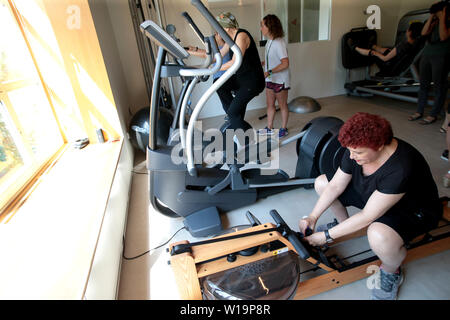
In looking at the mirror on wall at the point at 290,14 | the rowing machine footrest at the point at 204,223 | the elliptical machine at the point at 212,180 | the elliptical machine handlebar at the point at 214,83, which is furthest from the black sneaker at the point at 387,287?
the mirror on wall at the point at 290,14

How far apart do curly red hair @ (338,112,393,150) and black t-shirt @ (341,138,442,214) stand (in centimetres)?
13

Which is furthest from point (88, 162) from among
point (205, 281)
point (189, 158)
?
point (205, 281)

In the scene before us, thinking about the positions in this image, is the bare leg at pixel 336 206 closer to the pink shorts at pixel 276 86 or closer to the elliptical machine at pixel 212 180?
the elliptical machine at pixel 212 180

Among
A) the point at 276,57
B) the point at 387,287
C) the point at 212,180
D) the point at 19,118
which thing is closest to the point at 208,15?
the point at 212,180

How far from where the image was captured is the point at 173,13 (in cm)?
373

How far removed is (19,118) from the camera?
5.75ft

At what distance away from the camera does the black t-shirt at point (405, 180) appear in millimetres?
1077

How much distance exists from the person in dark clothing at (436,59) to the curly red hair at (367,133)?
3101 millimetres

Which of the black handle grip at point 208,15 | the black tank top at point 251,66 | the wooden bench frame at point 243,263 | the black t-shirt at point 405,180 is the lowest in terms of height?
the wooden bench frame at point 243,263

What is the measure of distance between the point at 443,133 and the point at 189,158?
124 inches

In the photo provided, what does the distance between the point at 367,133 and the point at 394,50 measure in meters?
4.37

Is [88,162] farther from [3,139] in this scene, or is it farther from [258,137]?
[258,137]

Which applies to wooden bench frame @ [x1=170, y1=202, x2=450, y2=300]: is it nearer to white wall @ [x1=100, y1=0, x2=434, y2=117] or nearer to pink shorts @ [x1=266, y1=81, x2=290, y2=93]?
pink shorts @ [x1=266, y1=81, x2=290, y2=93]

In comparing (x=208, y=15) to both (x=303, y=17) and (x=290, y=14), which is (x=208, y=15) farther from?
(x=303, y=17)
